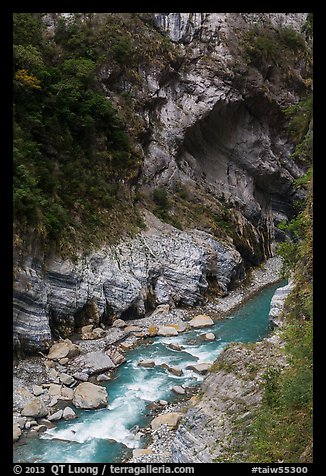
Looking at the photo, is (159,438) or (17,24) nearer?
(159,438)

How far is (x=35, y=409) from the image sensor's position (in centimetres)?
1195

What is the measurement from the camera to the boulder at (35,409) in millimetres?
11872

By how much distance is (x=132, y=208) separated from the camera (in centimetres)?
2392

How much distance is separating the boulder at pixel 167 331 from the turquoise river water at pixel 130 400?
28cm

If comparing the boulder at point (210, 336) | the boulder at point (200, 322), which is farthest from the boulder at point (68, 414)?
the boulder at point (200, 322)

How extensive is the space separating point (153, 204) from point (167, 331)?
9552 millimetres

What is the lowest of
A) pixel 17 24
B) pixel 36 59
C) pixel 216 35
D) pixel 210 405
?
pixel 210 405

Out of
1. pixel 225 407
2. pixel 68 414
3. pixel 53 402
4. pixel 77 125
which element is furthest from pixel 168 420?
pixel 77 125

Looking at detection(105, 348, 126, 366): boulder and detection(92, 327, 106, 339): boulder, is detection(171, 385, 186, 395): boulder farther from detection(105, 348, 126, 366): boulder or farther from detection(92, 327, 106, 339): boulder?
detection(92, 327, 106, 339): boulder

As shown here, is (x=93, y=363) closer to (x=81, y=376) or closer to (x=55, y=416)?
(x=81, y=376)

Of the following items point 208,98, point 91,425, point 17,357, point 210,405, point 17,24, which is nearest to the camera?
point 210,405
